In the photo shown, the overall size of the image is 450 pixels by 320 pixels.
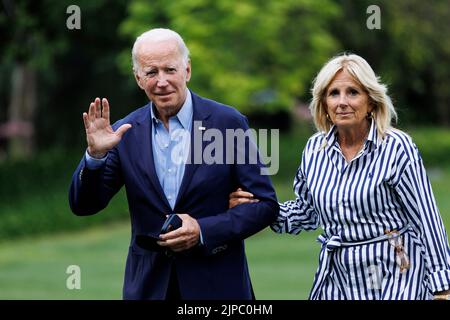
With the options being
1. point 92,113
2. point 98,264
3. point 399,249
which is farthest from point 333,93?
point 98,264

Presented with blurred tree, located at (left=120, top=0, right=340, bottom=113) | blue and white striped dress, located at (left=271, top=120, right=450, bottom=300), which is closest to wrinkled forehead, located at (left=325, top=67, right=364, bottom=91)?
blue and white striped dress, located at (left=271, top=120, right=450, bottom=300)

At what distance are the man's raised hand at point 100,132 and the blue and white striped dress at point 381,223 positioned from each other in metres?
0.95

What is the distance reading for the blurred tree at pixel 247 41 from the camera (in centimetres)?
2761

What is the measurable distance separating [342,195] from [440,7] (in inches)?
1201

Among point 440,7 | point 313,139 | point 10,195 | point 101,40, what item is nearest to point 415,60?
point 440,7

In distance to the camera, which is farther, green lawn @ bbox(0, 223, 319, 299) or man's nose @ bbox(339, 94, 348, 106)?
green lawn @ bbox(0, 223, 319, 299)

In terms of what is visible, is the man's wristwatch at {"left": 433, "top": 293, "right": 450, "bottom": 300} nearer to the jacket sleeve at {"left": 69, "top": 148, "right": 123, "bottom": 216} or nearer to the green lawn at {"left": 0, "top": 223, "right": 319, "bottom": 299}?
the jacket sleeve at {"left": 69, "top": 148, "right": 123, "bottom": 216}

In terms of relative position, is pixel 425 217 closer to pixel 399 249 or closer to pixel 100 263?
pixel 399 249

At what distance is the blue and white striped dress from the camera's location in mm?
5328

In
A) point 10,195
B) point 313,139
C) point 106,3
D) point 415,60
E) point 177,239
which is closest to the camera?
point 177,239

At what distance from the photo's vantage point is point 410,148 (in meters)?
5.37

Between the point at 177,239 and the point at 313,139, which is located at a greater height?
the point at 313,139

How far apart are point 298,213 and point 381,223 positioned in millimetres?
528
